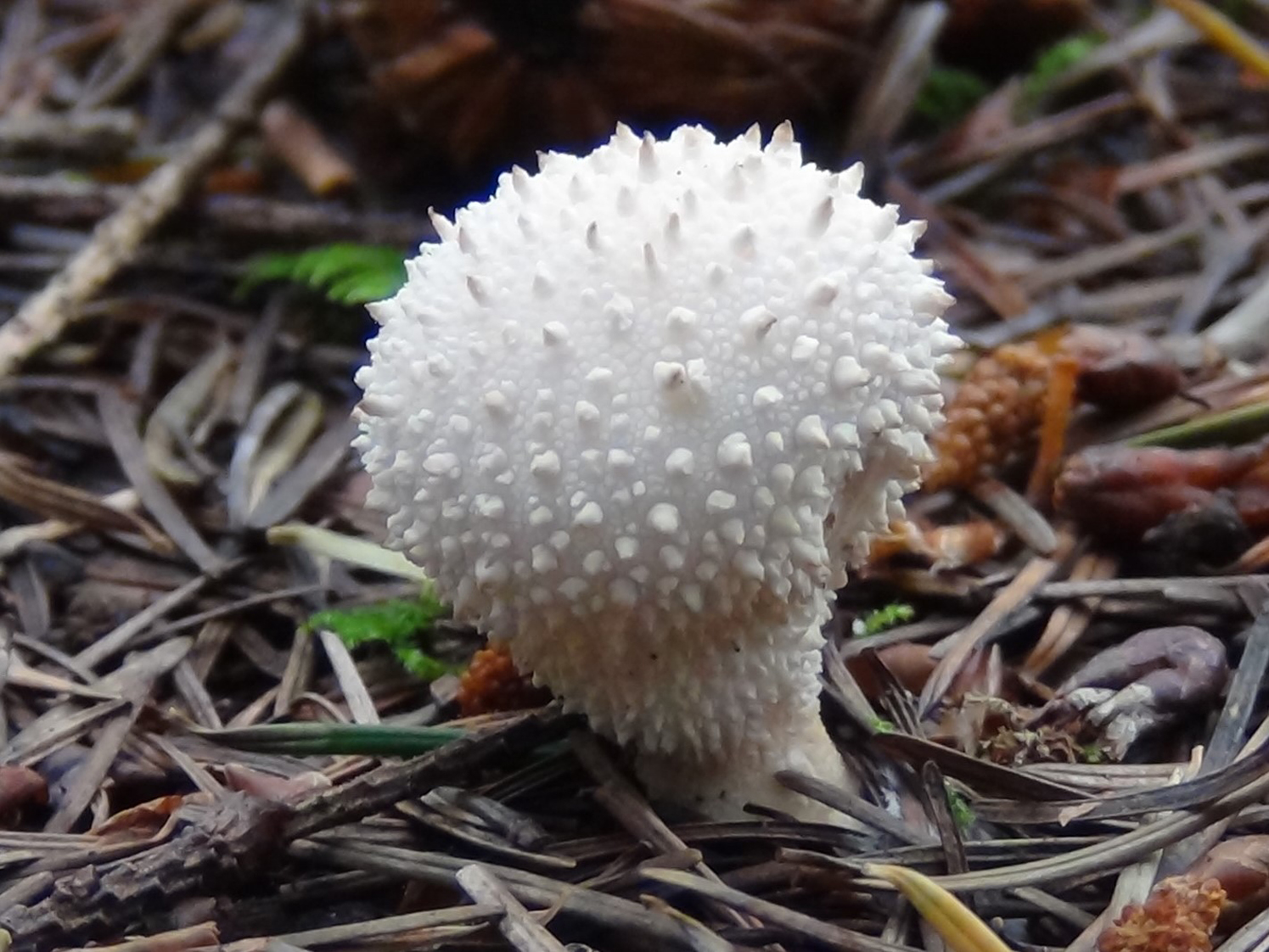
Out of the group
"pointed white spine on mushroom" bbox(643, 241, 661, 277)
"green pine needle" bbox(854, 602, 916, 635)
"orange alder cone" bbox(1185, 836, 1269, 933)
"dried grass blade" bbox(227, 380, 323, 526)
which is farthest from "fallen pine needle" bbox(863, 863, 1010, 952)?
"dried grass blade" bbox(227, 380, 323, 526)

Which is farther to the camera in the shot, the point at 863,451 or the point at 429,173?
the point at 429,173

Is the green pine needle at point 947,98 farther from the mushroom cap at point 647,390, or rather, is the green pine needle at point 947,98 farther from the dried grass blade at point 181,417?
the mushroom cap at point 647,390

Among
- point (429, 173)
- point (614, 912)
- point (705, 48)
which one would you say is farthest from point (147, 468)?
point (705, 48)

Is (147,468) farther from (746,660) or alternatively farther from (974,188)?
(974,188)

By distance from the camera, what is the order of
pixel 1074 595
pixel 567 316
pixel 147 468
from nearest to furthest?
pixel 567 316
pixel 1074 595
pixel 147 468

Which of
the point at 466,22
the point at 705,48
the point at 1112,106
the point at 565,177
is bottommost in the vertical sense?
the point at 565,177

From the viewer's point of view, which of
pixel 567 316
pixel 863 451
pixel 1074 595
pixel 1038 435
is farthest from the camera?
pixel 1038 435

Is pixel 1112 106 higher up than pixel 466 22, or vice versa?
pixel 1112 106
